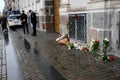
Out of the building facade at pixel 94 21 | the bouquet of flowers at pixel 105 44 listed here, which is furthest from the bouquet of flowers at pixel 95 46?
the bouquet of flowers at pixel 105 44

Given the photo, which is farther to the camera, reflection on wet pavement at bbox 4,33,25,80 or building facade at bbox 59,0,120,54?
building facade at bbox 59,0,120,54

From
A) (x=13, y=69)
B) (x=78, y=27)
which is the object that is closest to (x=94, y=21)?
(x=78, y=27)

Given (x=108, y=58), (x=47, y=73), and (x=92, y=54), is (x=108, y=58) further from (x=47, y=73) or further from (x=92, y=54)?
(x=47, y=73)

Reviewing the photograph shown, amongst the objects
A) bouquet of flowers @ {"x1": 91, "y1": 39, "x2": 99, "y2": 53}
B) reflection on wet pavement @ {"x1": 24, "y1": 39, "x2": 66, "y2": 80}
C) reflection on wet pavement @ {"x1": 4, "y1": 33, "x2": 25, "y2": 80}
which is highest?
bouquet of flowers @ {"x1": 91, "y1": 39, "x2": 99, "y2": 53}

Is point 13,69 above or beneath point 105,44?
beneath

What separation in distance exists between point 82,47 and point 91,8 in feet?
5.34

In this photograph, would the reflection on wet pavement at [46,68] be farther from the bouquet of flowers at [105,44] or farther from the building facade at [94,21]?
the building facade at [94,21]

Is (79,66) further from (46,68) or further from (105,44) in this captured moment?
(105,44)

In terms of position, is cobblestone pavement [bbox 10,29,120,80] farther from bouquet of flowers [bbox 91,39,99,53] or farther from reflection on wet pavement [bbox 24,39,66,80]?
bouquet of flowers [bbox 91,39,99,53]

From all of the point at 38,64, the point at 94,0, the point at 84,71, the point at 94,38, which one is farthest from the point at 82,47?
the point at 84,71

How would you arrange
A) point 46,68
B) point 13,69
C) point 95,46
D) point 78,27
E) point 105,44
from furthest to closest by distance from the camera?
point 78,27
point 95,46
point 105,44
point 13,69
point 46,68

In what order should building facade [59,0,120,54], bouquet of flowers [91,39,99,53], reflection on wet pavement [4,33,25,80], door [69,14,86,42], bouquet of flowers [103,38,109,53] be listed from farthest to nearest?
1. door [69,14,86,42]
2. bouquet of flowers [91,39,99,53]
3. building facade [59,0,120,54]
4. bouquet of flowers [103,38,109,53]
5. reflection on wet pavement [4,33,25,80]

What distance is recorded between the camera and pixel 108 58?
9.43m

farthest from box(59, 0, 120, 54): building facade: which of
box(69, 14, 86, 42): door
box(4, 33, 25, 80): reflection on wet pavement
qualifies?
box(4, 33, 25, 80): reflection on wet pavement
